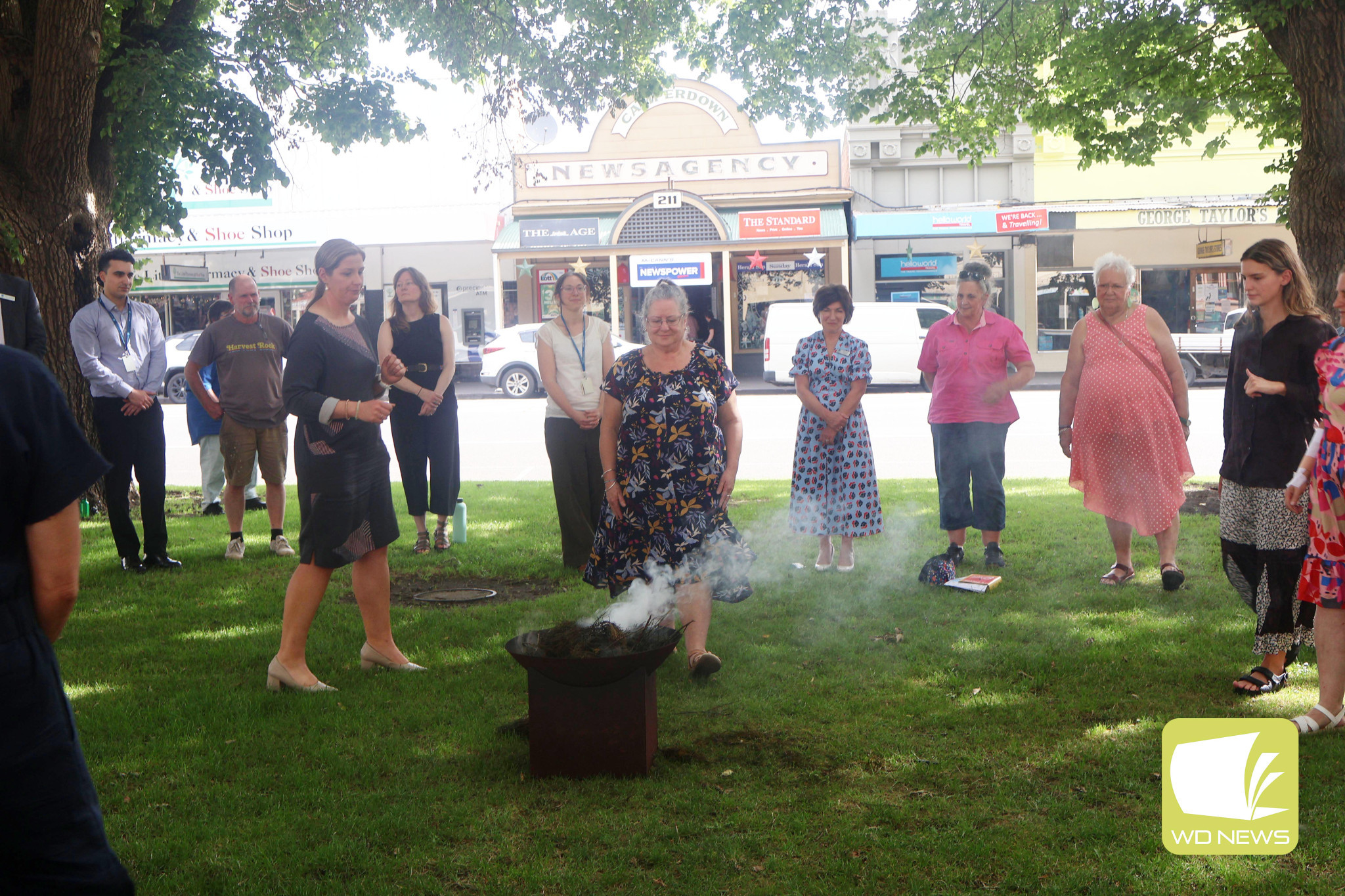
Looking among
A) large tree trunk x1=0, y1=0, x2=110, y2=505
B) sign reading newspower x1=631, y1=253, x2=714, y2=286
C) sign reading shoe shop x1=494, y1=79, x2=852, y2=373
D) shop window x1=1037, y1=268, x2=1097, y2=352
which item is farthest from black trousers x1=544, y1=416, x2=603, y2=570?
shop window x1=1037, y1=268, x2=1097, y2=352

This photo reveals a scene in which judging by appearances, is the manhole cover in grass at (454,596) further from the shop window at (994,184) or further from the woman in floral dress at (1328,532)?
the shop window at (994,184)

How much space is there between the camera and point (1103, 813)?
3447mm

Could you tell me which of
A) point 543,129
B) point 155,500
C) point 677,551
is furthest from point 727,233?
point 677,551

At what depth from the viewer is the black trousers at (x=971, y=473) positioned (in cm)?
715

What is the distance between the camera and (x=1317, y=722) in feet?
13.3

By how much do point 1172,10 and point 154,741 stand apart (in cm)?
1030

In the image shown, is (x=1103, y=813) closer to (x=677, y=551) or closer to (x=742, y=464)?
(x=677, y=551)

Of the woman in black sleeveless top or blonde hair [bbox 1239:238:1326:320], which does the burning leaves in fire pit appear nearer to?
blonde hair [bbox 1239:238:1326:320]

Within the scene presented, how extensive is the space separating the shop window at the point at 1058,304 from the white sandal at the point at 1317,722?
2605cm

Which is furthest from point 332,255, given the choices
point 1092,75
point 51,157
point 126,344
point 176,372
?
point 176,372

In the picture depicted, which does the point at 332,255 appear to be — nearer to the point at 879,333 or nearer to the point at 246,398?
the point at 246,398

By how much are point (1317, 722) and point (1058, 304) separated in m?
26.6

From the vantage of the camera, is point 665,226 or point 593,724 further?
point 665,226

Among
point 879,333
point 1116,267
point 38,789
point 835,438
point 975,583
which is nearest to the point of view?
point 38,789
